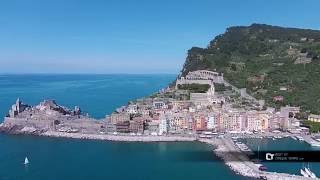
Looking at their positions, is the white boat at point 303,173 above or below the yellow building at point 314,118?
below

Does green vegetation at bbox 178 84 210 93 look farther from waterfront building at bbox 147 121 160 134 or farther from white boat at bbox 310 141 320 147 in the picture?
white boat at bbox 310 141 320 147

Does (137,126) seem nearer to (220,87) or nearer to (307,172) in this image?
(220,87)

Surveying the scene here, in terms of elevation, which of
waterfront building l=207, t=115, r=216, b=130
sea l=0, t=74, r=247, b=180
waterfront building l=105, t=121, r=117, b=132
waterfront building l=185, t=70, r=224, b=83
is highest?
waterfront building l=185, t=70, r=224, b=83

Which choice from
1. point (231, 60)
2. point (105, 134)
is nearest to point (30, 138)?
point (105, 134)

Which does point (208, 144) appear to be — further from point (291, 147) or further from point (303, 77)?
point (303, 77)

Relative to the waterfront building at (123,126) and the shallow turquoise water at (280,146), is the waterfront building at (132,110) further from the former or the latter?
the shallow turquoise water at (280,146)

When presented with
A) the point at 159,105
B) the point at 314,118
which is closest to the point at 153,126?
the point at 159,105

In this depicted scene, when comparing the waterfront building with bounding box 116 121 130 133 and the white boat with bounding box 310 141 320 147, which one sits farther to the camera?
the waterfront building with bounding box 116 121 130 133

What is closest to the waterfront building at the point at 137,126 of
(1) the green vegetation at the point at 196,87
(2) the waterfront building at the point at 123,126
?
(2) the waterfront building at the point at 123,126

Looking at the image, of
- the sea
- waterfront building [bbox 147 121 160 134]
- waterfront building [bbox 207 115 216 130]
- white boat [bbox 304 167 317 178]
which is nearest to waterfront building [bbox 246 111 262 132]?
waterfront building [bbox 207 115 216 130]
